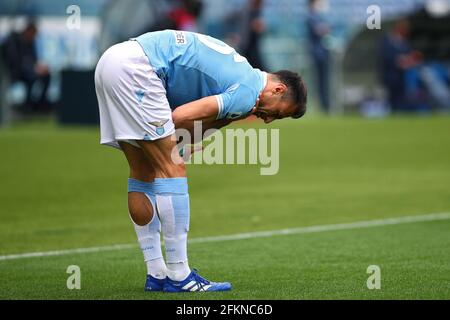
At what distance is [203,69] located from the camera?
7.98 metres

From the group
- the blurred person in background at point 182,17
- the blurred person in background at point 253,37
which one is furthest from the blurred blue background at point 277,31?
the blurred person in background at point 182,17

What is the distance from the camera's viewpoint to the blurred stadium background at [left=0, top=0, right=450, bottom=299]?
30.0 feet

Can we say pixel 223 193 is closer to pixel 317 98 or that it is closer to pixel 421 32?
pixel 317 98

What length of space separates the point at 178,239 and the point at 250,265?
1.64 m

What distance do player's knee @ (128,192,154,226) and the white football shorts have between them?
503 millimetres

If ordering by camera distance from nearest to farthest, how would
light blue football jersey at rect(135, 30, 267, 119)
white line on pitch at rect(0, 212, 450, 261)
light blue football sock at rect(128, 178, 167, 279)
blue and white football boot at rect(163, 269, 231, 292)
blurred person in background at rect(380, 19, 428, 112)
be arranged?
light blue football jersey at rect(135, 30, 267, 119) < blue and white football boot at rect(163, 269, 231, 292) < light blue football sock at rect(128, 178, 167, 279) < white line on pitch at rect(0, 212, 450, 261) < blurred person in background at rect(380, 19, 428, 112)

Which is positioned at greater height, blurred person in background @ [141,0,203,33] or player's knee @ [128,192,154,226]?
blurred person in background @ [141,0,203,33]

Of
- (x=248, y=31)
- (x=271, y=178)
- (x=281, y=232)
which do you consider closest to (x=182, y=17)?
(x=248, y=31)

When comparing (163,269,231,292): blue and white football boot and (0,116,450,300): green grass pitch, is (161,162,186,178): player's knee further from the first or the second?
(0,116,450,300): green grass pitch

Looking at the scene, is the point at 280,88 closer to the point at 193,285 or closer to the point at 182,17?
the point at 193,285

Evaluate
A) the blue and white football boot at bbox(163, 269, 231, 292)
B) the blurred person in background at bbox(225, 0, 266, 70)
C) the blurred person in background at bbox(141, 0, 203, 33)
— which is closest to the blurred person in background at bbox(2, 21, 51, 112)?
the blurred person in background at bbox(141, 0, 203, 33)

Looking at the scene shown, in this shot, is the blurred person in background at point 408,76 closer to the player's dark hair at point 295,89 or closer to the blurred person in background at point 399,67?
the blurred person in background at point 399,67

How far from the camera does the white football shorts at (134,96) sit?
7.84m

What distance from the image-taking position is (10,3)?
28625 millimetres
